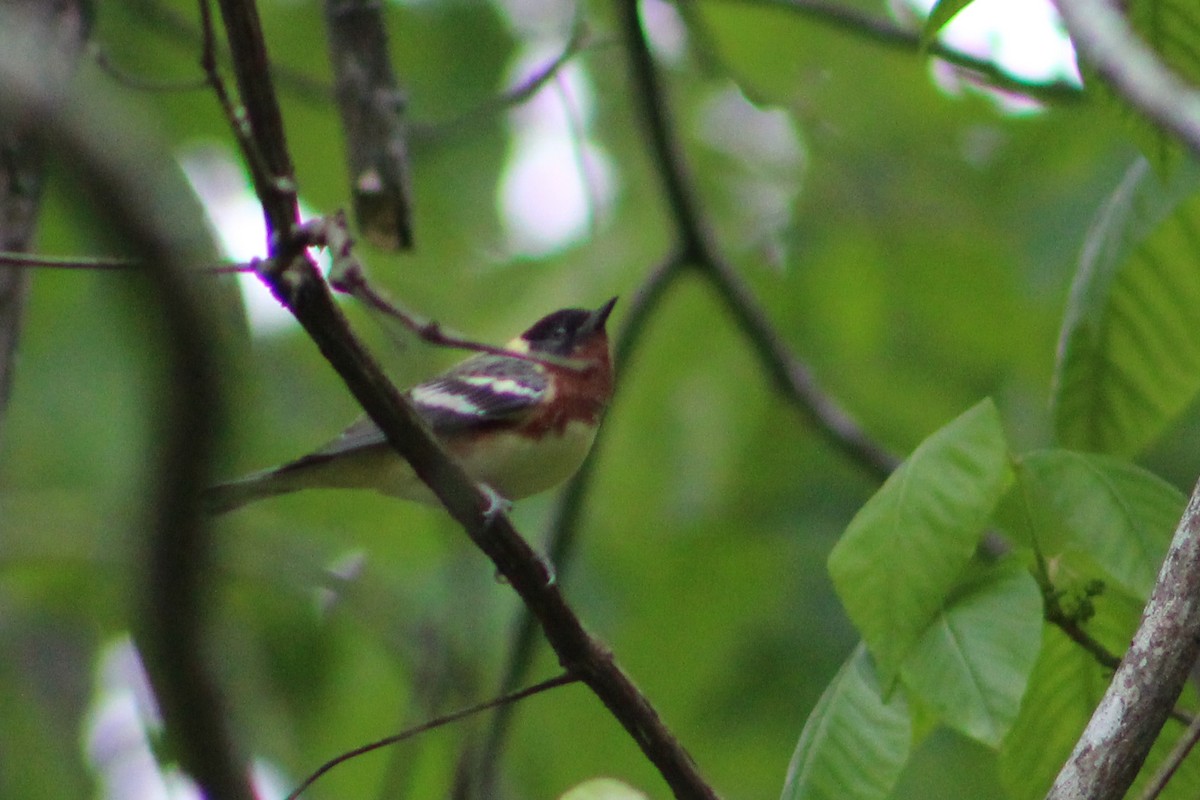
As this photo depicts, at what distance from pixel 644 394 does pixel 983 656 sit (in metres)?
3.43

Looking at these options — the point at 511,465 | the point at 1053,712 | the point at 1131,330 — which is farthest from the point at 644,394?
the point at 1053,712

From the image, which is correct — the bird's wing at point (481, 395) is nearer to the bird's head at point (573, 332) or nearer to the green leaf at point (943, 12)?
the bird's head at point (573, 332)

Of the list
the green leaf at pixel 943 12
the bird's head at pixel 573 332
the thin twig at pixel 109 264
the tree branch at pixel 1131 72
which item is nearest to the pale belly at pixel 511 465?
the bird's head at pixel 573 332

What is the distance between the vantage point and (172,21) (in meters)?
5.25

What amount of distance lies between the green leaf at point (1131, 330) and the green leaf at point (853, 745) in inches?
41.5

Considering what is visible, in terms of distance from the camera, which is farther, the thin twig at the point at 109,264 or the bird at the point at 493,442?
the bird at the point at 493,442

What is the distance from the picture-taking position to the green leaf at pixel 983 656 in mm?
2238

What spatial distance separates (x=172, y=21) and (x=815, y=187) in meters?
2.86

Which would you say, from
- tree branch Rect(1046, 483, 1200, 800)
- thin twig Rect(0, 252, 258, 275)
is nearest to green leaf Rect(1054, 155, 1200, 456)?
tree branch Rect(1046, 483, 1200, 800)

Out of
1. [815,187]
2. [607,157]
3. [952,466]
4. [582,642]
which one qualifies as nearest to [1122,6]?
[952,466]

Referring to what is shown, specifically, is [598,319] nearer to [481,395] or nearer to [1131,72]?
[481,395]

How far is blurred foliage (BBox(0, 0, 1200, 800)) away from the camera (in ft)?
16.9

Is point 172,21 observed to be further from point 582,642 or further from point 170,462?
point 170,462

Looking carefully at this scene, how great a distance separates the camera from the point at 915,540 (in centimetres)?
238
